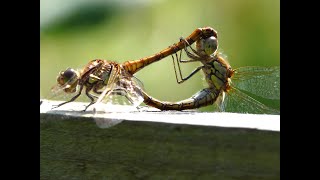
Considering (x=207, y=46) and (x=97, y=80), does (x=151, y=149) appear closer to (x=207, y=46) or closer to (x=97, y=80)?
(x=97, y=80)

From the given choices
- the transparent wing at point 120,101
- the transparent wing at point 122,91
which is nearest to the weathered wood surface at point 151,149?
the transparent wing at point 120,101

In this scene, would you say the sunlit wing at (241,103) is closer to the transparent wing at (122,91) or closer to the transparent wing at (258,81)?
the transparent wing at (258,81)

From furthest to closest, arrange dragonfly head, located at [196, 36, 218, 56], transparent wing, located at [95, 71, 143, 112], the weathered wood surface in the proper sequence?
dragonfly head, located at [196, 36, 218, 56], transparent wing, located at [95, 71, 143, 112], the weathered wood surface

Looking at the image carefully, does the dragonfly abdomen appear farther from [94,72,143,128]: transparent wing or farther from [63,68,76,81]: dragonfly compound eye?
[63,68,76,81]: dragonfly compound eye

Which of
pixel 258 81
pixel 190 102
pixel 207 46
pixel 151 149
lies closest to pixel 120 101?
pixel 190 102

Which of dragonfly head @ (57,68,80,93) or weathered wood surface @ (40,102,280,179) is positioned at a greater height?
→ dragonfly head @ (57,68,80,93)

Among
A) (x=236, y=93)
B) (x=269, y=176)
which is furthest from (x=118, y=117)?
(x=236, y=93)

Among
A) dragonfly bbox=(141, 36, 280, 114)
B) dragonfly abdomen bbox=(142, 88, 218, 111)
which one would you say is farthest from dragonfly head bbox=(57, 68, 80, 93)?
dragonfly bbox=(141, 36, 280, 114)
